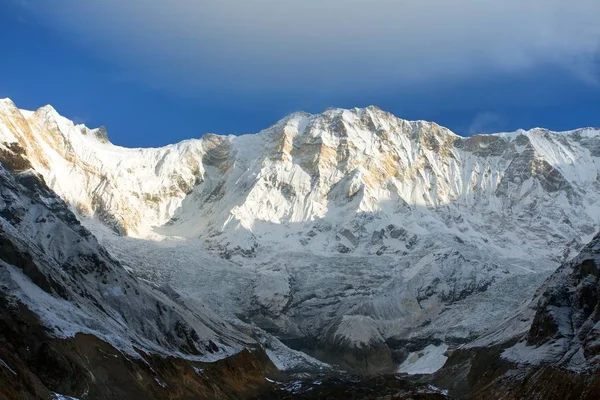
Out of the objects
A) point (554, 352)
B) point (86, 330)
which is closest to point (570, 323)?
point (554, 352)

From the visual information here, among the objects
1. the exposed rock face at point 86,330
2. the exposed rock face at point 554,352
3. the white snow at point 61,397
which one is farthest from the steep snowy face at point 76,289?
the exposed rock face at point 554,352

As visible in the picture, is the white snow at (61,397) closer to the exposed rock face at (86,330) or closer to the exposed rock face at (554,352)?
the exposed rock face at (86,330)

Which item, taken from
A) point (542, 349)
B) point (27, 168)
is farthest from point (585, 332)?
point (27, 168)

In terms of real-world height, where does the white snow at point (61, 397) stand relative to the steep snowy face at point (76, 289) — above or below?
below

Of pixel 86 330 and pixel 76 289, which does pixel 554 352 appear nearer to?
pixel 86 330

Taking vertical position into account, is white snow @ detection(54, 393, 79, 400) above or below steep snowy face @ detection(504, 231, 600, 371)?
below

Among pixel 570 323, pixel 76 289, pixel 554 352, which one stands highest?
pixel 76 289

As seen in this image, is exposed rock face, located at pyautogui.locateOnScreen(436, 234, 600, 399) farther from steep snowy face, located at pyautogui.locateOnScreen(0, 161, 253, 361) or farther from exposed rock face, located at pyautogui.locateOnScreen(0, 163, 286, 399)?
steep snowy face, located at pyautogui.locateOnScreen(0, 161, 253, 361)

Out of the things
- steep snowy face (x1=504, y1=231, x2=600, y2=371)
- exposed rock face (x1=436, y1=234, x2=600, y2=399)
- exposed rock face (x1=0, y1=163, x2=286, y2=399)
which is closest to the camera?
exposed rock face (x1=0, y1=163, x2=286, y2=399)

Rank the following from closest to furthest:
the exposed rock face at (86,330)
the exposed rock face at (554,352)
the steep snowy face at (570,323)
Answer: the exposed rock face at (86,330) < the exposed rock face at (554,352) < the steep snowy face at (570,323)

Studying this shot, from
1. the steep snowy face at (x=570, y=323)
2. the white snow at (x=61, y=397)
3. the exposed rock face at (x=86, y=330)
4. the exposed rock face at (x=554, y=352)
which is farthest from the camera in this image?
the steep snowy face at (x=570, y=323)

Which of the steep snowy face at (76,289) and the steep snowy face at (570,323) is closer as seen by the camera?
the steep snowy face at (76,289)

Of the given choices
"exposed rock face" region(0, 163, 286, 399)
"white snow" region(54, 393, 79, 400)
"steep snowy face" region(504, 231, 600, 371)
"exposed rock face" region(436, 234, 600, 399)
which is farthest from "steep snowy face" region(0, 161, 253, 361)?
"steep snowy face" region(504, 231, 600, 371)
